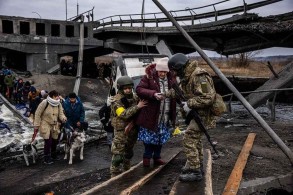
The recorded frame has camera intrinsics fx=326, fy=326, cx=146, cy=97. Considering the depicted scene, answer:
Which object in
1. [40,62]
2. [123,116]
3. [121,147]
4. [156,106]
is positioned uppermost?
[40,62]

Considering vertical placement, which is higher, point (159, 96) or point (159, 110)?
point (159, 96)

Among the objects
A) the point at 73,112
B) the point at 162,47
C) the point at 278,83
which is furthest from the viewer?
the point at 162,47

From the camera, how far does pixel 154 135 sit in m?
5.03

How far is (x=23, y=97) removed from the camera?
670 inches

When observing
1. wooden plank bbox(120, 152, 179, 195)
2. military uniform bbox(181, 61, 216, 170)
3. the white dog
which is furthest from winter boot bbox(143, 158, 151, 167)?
the white dog

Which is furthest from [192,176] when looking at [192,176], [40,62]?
[40,62]

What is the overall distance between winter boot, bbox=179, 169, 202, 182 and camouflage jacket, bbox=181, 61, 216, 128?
2.15 ft

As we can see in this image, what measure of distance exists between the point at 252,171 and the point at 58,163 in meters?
4.88

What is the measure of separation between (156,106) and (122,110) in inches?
20.5

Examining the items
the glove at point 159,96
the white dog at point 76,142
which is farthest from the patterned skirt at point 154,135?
the white dog at point 76,142

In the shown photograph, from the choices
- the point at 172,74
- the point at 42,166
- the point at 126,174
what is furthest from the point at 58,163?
the point at 172,74

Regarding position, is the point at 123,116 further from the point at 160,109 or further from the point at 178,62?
the point at 178,62

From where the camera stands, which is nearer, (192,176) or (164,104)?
(192,176)

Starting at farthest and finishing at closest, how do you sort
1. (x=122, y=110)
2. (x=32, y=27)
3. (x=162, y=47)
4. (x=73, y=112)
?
(x=32, y=27), (x=162, y=47), (x=73, y=112), (x=122, y=110)
